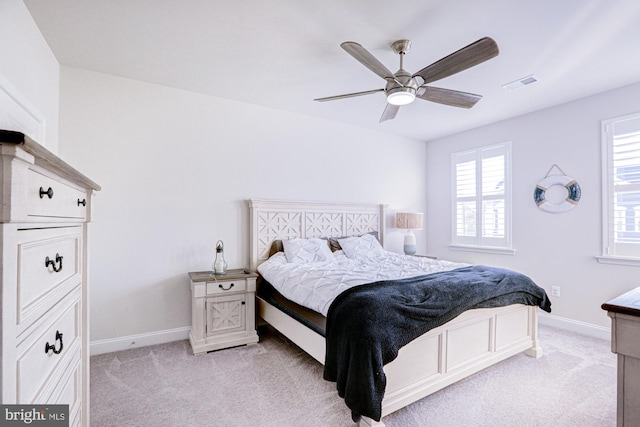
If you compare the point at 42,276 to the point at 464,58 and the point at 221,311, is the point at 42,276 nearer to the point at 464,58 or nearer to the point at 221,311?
the point at 221,311

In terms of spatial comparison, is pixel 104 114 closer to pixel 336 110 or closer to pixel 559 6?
pixel 336 110

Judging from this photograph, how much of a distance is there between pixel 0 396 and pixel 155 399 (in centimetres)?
181

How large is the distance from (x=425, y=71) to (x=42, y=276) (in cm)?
246

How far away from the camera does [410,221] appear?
477 cm

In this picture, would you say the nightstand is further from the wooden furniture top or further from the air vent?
the air vent

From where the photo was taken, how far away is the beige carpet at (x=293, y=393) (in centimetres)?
197

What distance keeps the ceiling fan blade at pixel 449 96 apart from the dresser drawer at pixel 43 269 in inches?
101

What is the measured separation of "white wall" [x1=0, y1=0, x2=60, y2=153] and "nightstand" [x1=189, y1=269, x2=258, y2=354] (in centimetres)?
180

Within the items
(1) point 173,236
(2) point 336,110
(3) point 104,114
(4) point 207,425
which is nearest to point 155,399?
(4) point 207,425

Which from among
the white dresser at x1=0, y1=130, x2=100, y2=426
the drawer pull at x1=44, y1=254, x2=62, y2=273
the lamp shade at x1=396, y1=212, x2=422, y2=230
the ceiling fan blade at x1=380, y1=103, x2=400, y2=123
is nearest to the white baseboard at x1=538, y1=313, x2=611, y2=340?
the lamp shade at x1=396, y1=212, x2=422, y2=230

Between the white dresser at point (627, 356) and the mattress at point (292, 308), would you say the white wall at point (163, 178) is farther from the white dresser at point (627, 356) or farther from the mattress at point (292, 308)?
the white dresser at point (627, 356)

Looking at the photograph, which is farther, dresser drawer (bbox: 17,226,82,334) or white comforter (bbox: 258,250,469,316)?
white comforter (bbox: 258,250,469,316)

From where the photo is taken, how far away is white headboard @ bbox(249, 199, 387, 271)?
144 inches

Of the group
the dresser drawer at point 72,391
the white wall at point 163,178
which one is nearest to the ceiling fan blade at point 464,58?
the white wall at point 163,178
